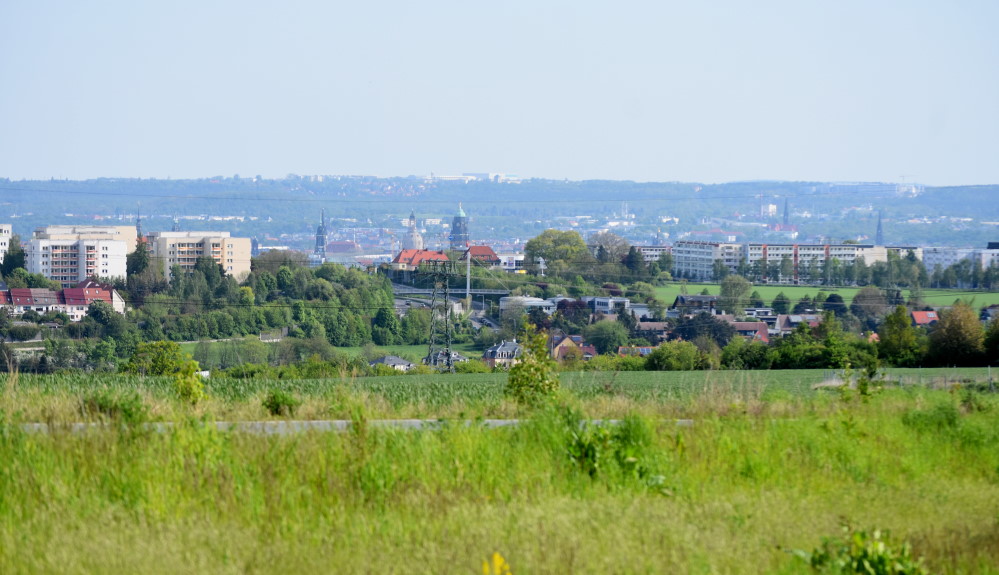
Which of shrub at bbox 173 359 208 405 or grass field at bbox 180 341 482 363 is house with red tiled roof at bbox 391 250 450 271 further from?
shrub at bbox 173 359 208 405

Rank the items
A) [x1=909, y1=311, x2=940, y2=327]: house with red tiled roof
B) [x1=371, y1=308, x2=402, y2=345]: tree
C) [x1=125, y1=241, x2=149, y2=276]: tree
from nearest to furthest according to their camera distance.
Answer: [x1=909, y1=311, x2=940, y2=327]: house with red tiled roof < [x1=371, y1=308, x2=402, y2=345]: tree < [x1=125, y1=241, x2=149, y2=276]: tree

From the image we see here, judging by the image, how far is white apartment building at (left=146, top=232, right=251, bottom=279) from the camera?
331 feet

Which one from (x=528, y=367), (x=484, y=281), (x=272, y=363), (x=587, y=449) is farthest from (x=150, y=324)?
(x=587, y=449)

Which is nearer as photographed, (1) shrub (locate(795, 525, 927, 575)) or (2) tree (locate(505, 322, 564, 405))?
(1) shrub (locate(795, 525, 927, 575))

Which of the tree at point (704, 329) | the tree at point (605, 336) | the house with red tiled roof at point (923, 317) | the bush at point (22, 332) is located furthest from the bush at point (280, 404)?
the tree at point (704, 329)

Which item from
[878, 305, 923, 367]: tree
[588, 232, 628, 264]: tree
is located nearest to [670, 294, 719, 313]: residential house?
[588, 232, 628, 264]: tree

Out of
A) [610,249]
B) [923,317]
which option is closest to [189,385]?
[923,317]

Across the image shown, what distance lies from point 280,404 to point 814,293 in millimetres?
82161

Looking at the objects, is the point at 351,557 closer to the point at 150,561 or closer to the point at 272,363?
the point at 150,561

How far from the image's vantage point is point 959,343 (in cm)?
3164

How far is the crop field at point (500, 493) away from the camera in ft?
19.7

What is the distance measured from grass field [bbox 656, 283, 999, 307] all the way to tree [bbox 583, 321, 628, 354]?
56.2ft

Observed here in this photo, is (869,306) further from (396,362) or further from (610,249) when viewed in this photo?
(396,362)

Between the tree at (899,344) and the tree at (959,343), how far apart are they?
2.27 feet
